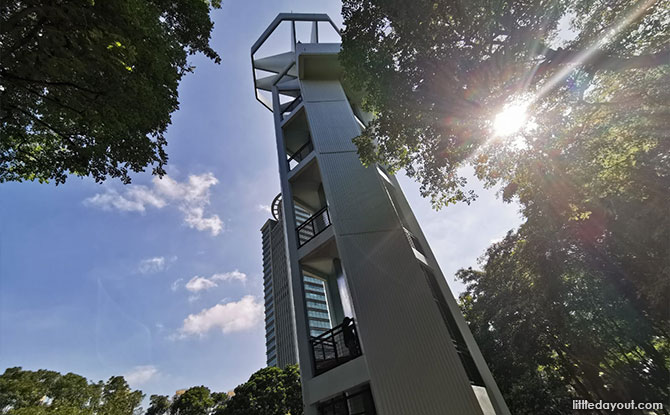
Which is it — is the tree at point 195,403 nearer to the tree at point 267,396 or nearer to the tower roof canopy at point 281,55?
the tree at point 267,396

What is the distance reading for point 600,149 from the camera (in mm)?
8156

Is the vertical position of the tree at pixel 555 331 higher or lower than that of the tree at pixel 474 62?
lower

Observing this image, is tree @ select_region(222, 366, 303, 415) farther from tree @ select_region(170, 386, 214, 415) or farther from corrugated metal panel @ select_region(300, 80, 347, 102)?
corrugated metal panel @ select_region(300, 80, 347, 102)

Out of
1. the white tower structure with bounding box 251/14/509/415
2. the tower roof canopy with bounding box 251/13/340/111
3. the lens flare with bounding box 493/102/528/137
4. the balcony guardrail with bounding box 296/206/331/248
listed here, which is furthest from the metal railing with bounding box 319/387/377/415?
the tower roof canopy with bounding box 251/13/340/111

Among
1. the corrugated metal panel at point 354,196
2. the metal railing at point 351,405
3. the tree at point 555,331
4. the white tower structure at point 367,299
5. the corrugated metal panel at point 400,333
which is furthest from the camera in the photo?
the tree at point 555,331

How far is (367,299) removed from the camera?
6793mm

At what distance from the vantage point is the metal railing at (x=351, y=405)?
6007 mm

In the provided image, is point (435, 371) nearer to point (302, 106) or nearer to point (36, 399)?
point (302, 106)

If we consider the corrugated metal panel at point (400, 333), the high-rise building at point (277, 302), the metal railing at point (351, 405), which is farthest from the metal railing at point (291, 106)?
the high-rise building at point (277, 302)

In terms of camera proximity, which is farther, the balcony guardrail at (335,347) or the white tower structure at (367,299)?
the balcony guardrail at (335,347)

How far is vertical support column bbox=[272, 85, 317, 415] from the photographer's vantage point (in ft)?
23.3

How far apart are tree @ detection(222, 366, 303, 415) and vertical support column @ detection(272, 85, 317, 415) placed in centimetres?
1350

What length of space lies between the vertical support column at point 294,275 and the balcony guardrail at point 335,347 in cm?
21

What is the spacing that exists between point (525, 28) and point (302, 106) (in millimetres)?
7898
